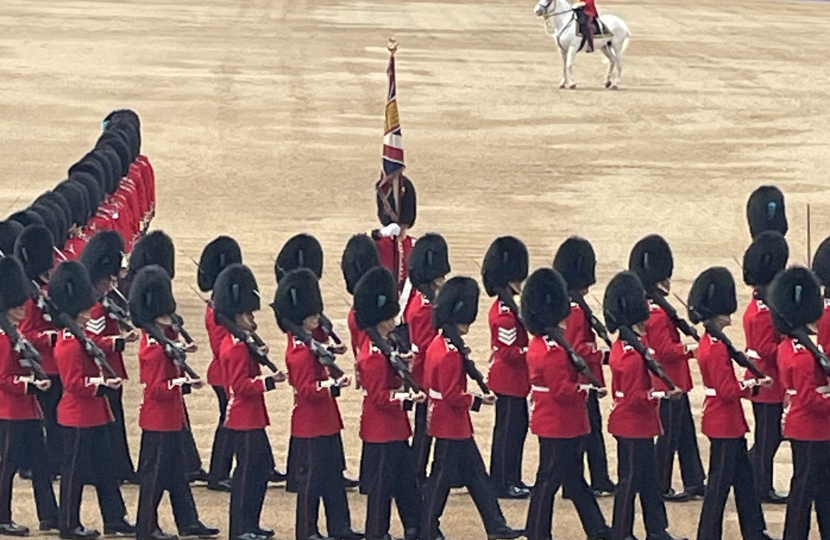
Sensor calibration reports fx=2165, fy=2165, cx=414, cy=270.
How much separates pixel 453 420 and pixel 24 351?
1.95 m

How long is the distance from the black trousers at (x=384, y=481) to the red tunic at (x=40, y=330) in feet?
5.87

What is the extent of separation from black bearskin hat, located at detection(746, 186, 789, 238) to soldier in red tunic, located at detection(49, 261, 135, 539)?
13.8 feet

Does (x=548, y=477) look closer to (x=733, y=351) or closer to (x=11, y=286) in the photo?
(x=733, y=351)

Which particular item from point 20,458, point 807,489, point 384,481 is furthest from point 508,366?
point 20,458

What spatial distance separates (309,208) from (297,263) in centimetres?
731

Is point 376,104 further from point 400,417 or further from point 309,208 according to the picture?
point 400,417

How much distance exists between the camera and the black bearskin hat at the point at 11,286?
386 inches

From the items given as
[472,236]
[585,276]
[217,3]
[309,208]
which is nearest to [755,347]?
[585,276]

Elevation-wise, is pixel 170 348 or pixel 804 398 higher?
pixel 170 348

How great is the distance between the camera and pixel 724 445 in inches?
376

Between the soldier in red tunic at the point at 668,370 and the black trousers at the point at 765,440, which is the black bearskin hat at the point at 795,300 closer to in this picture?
the soldier in red tunic at the point at 668,370

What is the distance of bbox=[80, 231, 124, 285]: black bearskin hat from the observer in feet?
34.5

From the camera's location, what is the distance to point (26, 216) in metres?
11.6

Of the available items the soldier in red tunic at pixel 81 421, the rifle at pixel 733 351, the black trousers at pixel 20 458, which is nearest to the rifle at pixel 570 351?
the rifle at pixel 733 351
